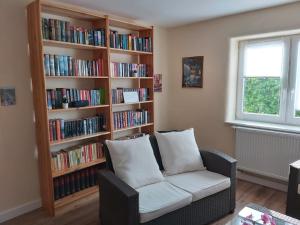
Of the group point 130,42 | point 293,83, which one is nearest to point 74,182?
point 130,42

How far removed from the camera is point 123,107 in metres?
3.52

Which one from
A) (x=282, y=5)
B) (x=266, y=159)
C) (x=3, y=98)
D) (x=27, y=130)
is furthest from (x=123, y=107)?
(x=282, y=5)

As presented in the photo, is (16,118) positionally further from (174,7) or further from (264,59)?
(264,59)

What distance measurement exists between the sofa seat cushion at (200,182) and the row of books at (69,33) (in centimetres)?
180

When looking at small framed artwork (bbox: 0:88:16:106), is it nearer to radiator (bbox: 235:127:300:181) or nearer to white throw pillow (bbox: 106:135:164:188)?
white throw pillow (bbox: 106:135:164:188)

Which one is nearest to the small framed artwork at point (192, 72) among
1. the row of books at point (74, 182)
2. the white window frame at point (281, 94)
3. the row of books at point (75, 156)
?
the white window frame at point (281, 94)

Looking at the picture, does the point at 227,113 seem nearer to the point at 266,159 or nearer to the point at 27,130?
the point at 266,159

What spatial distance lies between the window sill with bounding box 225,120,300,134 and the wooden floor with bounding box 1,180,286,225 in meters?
0.80

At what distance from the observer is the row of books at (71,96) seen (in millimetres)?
2553

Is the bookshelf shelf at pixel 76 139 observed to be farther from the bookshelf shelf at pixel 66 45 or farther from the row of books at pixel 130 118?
the bookshelf shelf at pixel 66 45

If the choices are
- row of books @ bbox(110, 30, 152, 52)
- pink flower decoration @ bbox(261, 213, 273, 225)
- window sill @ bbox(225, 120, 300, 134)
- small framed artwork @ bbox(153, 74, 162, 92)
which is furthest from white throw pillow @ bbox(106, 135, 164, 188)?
small framed artwork @ bbox(153, 74, 162, 92)

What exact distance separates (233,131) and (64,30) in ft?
8.45

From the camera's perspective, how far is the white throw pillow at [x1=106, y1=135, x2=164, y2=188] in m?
2.19

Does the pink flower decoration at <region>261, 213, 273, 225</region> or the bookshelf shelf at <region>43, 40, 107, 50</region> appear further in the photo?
the bookshelf shelf at <region>43, 40, 107, 50</region>
